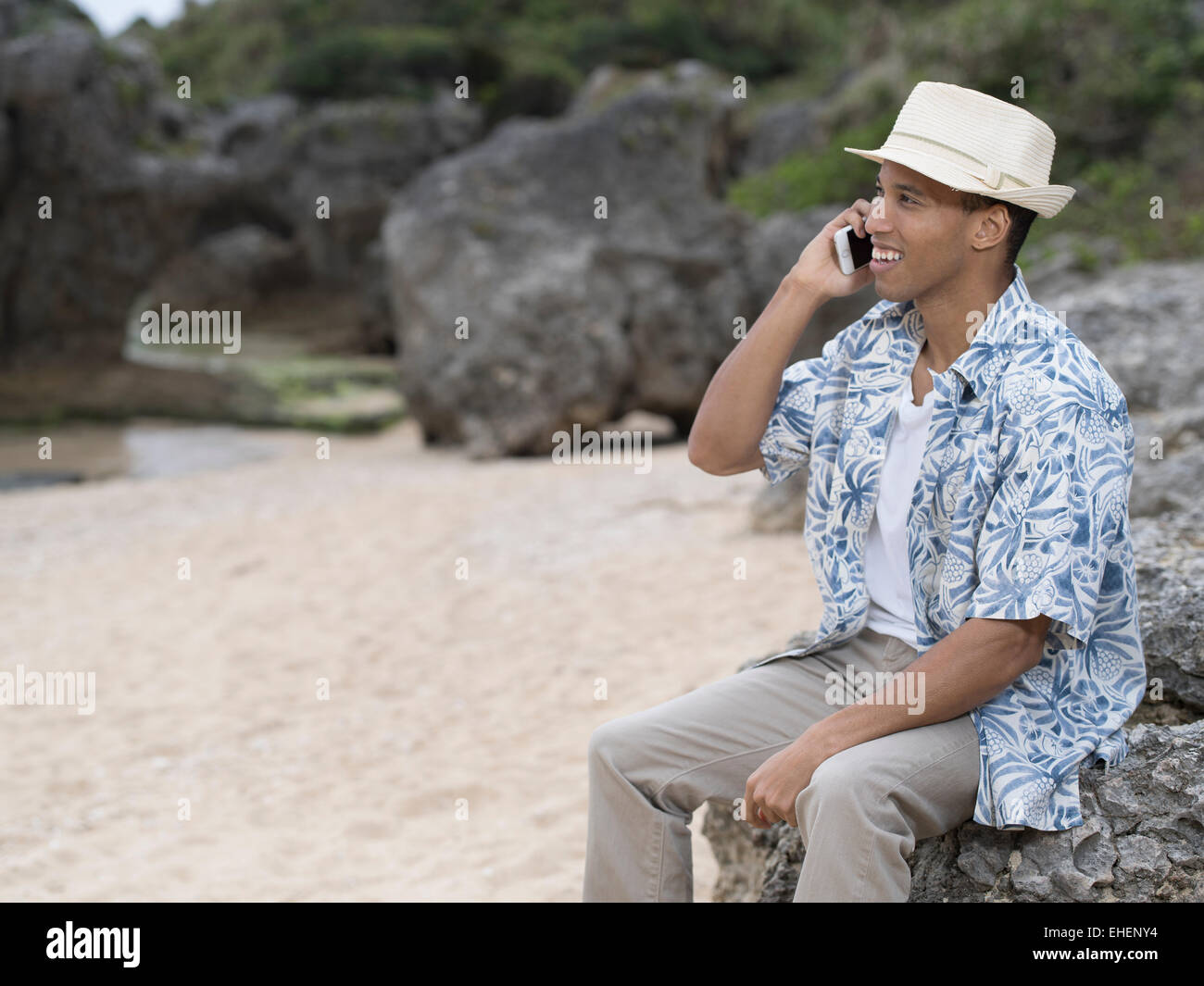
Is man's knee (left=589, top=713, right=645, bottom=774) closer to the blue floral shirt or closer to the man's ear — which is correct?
the blue floral shirt

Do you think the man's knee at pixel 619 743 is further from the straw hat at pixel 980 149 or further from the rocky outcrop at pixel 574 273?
the rocky outcrop at pixel 574 273

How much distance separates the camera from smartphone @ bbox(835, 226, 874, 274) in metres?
2.15

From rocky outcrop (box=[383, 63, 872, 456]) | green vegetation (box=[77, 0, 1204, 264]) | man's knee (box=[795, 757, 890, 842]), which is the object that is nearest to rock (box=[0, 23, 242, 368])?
green vegetation (box=[77, 0, 1204, 264])

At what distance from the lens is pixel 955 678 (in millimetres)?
1775

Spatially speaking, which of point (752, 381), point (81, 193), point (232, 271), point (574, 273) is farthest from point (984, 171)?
point (232, 271)

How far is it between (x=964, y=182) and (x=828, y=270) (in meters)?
0.34

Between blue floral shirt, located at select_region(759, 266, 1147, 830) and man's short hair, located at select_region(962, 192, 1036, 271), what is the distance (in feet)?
0.19

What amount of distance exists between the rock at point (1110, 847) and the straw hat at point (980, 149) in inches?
36.9

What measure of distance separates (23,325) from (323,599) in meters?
8.94

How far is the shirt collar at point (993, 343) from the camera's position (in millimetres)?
1905

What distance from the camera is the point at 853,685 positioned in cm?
207

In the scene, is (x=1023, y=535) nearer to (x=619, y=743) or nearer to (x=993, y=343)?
(x=993, y=343)

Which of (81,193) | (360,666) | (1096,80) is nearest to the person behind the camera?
(360,666)

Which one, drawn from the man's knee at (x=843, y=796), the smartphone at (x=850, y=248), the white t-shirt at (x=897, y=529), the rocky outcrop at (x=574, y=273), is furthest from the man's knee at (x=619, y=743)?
the rocky outcrop at (x=574, y=273)
